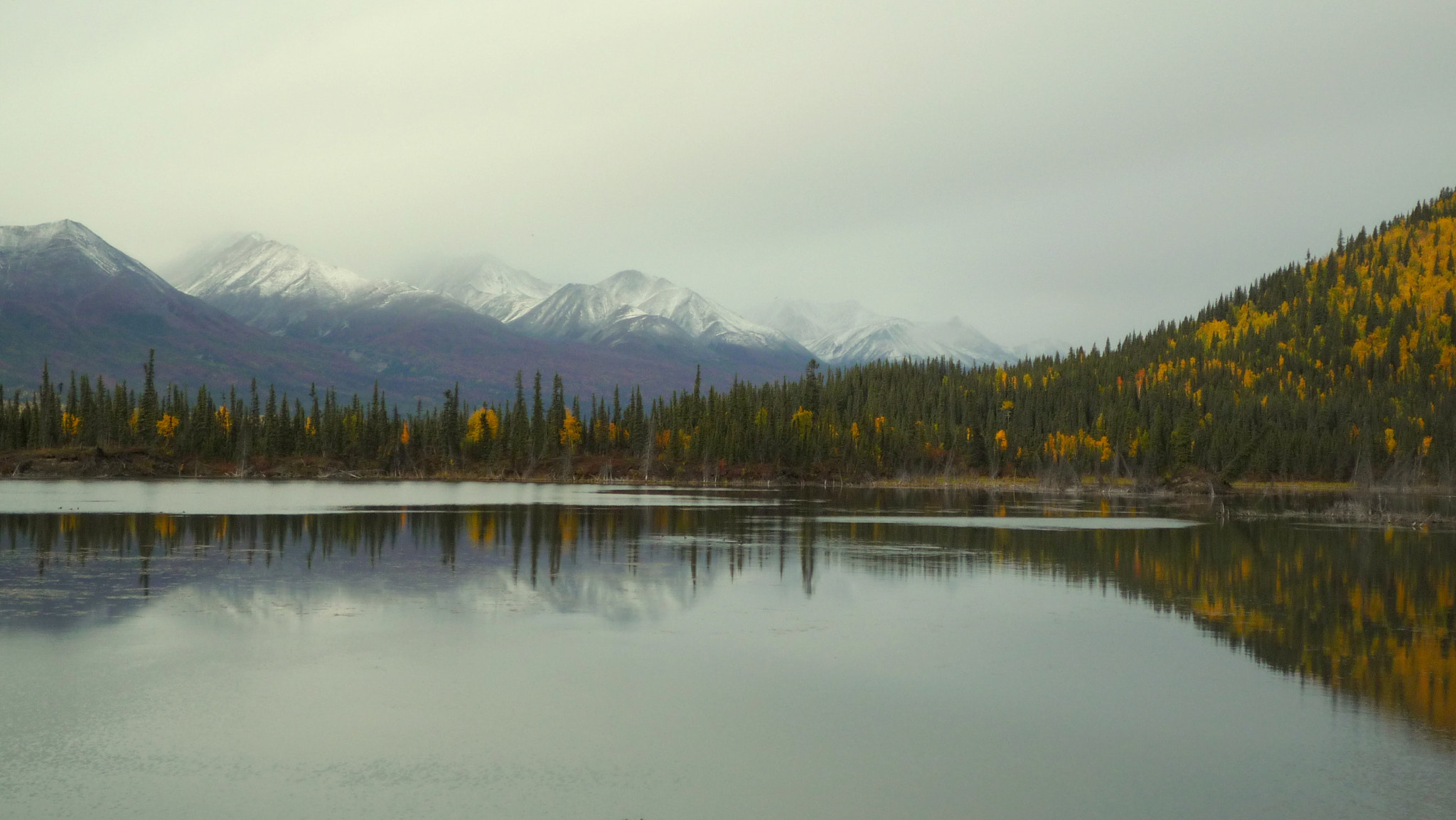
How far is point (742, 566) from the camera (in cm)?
4347

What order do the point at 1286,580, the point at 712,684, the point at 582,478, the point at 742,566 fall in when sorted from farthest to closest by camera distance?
1. the point at 582,478
2. the point at 742,566
3. the point at 1286,580
4. the point at 712,684

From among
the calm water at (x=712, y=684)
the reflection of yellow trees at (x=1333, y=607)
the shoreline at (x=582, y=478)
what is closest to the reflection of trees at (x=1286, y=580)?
the reflection of yellow trees at (x=1333, y=607)

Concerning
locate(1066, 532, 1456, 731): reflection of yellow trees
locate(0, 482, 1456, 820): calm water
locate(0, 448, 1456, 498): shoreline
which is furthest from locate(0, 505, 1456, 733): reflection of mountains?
locate(0, 448, 1456, 498): shoreline

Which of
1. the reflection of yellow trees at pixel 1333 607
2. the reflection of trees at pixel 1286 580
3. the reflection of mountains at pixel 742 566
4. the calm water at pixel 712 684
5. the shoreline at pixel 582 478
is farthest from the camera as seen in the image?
the shoreline at pixel 582 478

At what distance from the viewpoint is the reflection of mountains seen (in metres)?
28.0

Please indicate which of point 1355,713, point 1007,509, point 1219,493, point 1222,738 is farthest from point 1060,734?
point 1219,493

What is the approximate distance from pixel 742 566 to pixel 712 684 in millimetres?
21046

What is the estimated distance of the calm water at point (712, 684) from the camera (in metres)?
15.6

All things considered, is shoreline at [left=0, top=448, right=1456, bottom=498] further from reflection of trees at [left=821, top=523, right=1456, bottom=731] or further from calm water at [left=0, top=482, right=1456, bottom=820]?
calm water at [left=0, top=482, right=1456, bottom=820]

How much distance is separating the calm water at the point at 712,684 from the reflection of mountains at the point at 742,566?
266mm

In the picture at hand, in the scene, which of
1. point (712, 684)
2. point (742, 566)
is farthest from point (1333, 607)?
point (712, 684)

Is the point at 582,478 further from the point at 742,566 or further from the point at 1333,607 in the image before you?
the point at 1333,607

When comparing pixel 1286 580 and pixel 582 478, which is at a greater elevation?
pixel 1286 580

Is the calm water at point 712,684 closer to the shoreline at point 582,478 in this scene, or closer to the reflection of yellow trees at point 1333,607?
the reflection of yellow trees at point 1333,607
